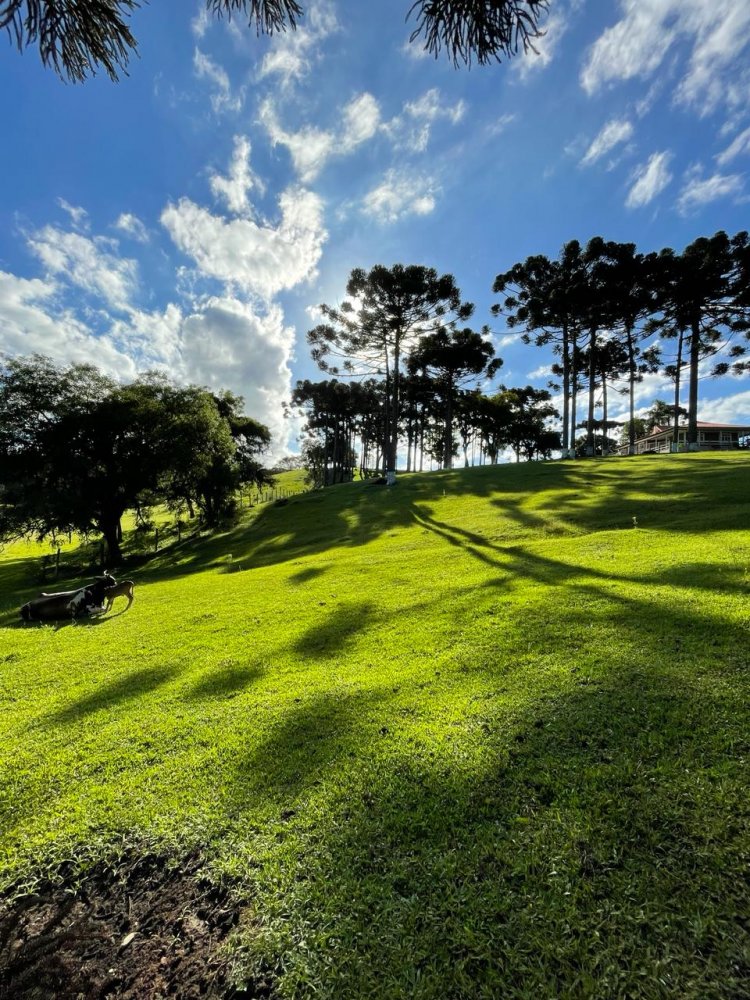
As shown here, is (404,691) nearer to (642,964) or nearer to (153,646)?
(642,964)

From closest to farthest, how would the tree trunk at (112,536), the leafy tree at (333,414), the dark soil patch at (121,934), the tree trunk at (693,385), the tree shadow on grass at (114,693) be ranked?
the dark soil patch at (121,934)
the tree shadow on grass at (114,693)
the tree trunk at (112,536)
the tree trunk at (693,385)
the leafy tree at (333,414)

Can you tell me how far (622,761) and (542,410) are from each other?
63434 mm

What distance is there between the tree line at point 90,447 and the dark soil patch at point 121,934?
2000cm

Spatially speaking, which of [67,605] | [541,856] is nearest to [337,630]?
[541,856]

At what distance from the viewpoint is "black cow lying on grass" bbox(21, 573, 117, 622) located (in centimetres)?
1027

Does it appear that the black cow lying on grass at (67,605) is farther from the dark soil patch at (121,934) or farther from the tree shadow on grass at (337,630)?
the dark soil patch at (121,934)

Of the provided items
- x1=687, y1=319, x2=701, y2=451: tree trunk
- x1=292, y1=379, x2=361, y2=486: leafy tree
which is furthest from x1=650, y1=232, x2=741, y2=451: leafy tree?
x1=292, y1=379, x2=361, y2=486: leafy tree

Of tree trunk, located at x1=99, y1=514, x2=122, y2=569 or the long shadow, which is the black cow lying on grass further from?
tree trunk, located at x1=99, y1=514, x2=122, y2=569

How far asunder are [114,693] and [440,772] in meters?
4.65

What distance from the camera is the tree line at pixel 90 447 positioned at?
61.3ft

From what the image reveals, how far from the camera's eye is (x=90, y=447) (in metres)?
20.2

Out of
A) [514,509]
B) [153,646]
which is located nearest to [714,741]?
[153,646]

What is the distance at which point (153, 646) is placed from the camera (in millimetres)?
7316

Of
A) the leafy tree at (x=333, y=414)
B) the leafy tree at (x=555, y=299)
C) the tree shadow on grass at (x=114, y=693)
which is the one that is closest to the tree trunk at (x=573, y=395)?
the leafy tree at (x=555, y=299)
